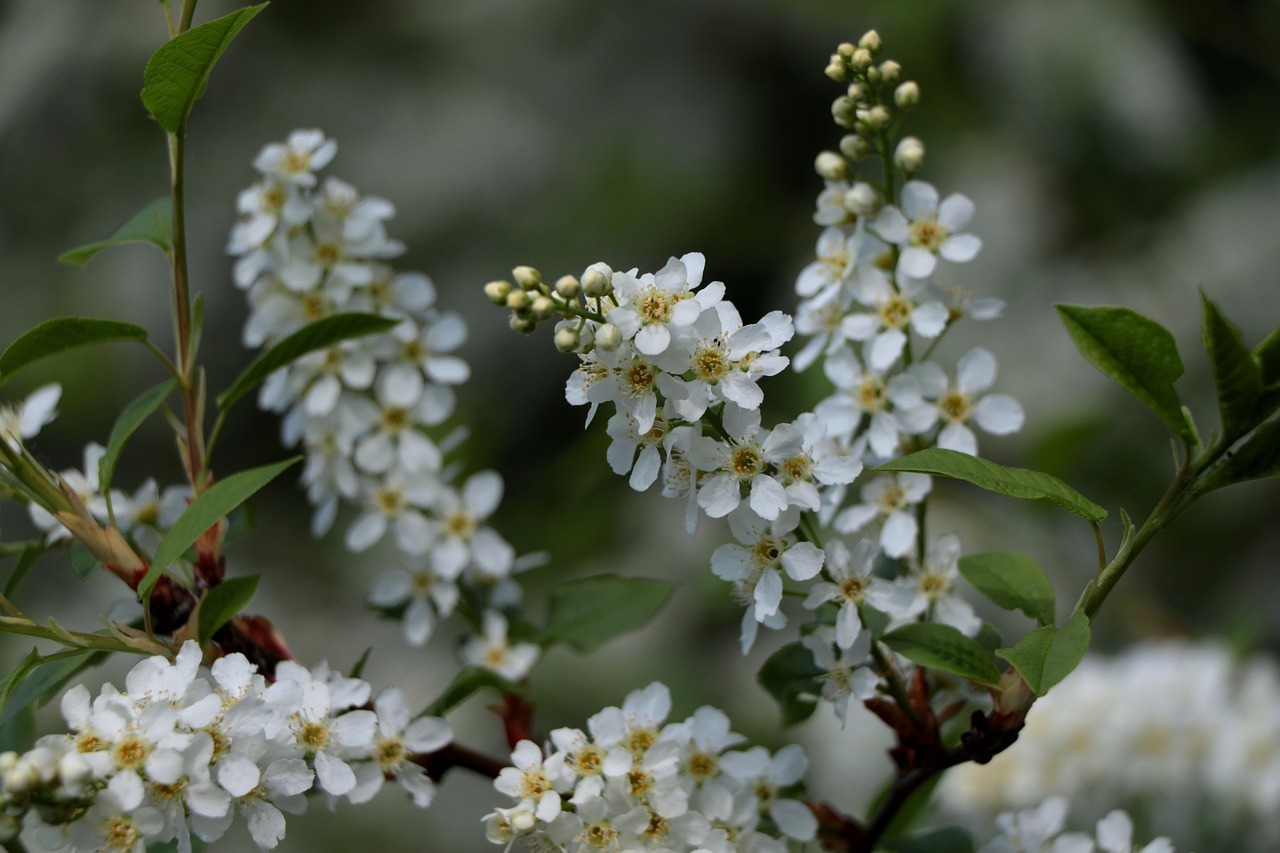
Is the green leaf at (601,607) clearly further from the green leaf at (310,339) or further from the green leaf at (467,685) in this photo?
the green leaf at (310,339)

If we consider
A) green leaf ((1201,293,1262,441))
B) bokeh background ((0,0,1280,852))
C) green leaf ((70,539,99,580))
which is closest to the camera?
green leaf ((1201,293,1262,441))

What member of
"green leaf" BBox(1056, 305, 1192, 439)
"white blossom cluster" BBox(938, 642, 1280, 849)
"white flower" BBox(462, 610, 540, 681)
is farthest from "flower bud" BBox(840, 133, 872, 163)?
"white blossom cluster" BBox(938, 642, 1280, 849)

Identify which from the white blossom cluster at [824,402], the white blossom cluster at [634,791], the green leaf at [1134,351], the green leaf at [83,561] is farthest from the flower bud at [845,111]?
the green leaf at [83,561]

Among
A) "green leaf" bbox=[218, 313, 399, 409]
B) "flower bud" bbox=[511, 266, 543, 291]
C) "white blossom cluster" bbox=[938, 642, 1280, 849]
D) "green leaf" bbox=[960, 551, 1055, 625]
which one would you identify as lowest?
"white blossom cluster" bbox=[938, 642, 1280, 849]

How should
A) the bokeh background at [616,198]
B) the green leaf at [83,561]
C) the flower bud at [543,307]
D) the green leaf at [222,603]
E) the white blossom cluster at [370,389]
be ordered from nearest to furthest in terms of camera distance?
the flower bud at [543,307], the green leaf at [222,603], the green leaf at [83,561], the white blossom cluster at [370,389], the bokeh background at [616,198]

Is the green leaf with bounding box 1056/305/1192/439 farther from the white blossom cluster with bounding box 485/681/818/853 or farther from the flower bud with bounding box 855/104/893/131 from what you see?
the white blossom cluster with bounding box 485/681/818/853

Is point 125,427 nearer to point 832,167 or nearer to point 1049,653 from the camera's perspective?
point 832,167
